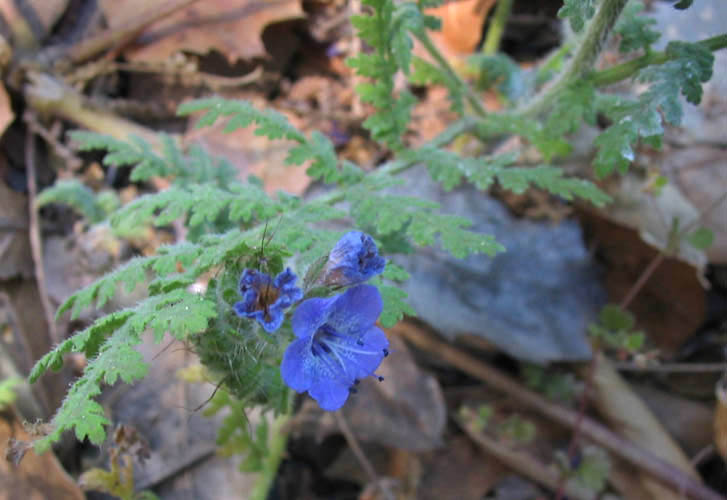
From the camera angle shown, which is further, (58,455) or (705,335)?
(705,335)

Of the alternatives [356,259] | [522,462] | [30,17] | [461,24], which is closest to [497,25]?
[461,24]

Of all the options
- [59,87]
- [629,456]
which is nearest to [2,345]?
[59,87]

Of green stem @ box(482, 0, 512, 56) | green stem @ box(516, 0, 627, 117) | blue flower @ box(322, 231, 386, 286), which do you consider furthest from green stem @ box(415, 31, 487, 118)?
blue flower @ box(322, 231, 386, 286)

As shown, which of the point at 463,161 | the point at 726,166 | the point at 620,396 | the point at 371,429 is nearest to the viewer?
the point at 463,161

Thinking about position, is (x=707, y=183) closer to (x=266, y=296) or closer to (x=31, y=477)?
(x=266, y=296)

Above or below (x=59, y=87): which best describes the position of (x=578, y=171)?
below

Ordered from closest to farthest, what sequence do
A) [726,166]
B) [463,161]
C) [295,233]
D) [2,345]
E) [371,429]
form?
[295,233]
[463,161]
[2,345]
[371,429]
[726,166]

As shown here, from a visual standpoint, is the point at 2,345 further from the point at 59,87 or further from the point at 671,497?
the point at 671,497
